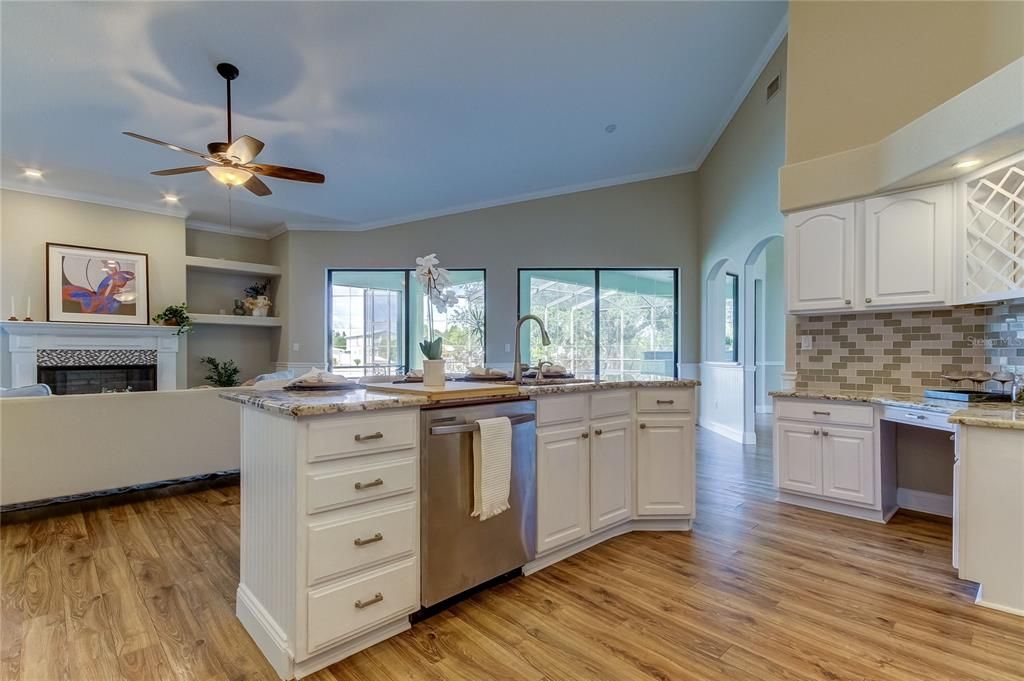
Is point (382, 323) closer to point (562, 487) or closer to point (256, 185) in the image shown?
point (256, 185)

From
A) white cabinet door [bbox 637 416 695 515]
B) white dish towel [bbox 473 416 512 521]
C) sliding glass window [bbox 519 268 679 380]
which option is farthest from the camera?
sliding glass window [bbox 519 268 679 380]

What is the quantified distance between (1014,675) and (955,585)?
0.74m

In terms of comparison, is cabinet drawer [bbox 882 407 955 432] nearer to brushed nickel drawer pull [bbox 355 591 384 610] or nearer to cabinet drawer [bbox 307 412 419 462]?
cabinet drawer [bbox 307 412 419 462]

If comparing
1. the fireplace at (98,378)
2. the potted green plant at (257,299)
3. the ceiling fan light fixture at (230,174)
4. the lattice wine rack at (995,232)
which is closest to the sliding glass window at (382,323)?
the potted green plant at (257,299)

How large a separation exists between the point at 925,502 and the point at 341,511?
12.8 feet

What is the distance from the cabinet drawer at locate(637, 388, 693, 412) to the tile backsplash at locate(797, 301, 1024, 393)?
158cm

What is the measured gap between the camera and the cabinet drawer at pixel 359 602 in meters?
1.59

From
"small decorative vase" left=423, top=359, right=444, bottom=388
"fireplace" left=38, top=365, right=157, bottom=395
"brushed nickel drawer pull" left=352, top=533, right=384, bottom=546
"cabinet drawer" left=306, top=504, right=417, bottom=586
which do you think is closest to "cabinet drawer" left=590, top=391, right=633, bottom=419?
"small decorative vase" left=423, top=359, right=444, bottom=388

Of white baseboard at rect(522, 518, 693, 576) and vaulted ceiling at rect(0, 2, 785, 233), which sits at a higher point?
vaulted ceiling at rect(0, 2, 785, 233)

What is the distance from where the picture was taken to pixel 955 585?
222 cm

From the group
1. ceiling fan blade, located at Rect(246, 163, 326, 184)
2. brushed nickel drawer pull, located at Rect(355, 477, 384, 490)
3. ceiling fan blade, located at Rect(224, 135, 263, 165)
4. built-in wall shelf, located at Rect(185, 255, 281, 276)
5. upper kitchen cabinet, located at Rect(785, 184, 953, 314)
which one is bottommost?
brushed nickel drawer pull, located at Rect(355, 477, 384, 490)

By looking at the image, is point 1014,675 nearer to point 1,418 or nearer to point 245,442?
point 245,442

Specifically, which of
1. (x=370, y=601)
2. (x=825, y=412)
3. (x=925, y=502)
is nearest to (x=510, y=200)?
(x=825, y=412)

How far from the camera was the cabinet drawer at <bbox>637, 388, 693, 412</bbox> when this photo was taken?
2809 mm
